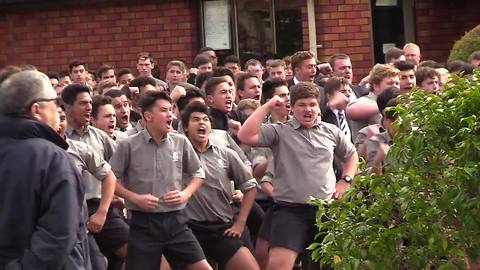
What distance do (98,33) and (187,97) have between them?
26.8 feet

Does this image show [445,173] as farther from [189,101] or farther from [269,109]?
[189,101]

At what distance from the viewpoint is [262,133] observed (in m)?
10.7

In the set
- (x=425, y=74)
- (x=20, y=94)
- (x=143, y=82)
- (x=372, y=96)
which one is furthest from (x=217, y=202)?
(x=20, y=94)

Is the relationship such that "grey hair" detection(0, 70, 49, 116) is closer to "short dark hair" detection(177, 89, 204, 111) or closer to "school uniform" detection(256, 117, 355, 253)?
"school uniform" detection(256, 117, 355, 253)

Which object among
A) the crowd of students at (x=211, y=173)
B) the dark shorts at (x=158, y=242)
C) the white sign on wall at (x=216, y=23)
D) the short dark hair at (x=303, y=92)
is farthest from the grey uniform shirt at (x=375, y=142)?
the white sign on wall at (x=216, y=23)

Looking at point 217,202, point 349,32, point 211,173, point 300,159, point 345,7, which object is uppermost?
point 345,7

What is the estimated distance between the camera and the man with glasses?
22.4ft

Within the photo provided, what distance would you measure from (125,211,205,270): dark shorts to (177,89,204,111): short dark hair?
6.81 feet

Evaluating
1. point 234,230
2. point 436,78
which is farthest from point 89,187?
point 436,78

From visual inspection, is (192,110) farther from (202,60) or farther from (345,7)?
(345,7)

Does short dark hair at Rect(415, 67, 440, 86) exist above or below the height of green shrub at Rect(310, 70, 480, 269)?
above

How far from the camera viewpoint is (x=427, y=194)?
6.92m

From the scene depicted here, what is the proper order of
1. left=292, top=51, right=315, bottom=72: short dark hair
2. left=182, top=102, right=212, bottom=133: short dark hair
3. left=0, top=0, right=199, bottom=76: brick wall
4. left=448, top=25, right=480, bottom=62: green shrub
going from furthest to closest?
left=0, top=0, right=199, bottom=76: brick wall, left=448, top=25, right=480, bottom=62: green shrub, left=292, top=51, right=315, bottom=72: short dark hair, left=182, top=102, right=212, bottom=133: short dark hair

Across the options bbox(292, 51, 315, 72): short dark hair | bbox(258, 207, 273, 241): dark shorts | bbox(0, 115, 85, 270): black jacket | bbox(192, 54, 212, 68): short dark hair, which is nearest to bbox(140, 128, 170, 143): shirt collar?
bbox(258, 207, 273, 241): dark shorts
